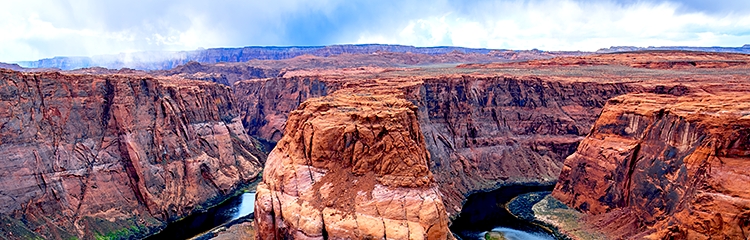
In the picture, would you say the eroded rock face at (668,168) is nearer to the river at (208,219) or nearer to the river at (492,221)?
the river at (492,221)

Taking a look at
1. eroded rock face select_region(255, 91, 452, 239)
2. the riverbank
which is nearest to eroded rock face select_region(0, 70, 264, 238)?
eroded rock face select_region(255, 91, 452, 239)

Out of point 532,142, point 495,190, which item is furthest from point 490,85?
point 495,190

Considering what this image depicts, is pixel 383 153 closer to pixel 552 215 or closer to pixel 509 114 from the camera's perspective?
pixel 552 215

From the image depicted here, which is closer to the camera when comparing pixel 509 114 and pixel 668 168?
pixel 668 168

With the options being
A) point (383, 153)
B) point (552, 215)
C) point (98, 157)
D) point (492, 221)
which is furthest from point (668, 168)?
point (98, 157)

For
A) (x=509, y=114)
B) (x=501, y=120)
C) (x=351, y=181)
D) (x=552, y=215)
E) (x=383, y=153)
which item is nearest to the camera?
(x=351, y=181)

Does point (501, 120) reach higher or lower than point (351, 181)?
lower

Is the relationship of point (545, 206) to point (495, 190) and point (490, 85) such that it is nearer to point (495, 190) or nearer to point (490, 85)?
point (495, 190)

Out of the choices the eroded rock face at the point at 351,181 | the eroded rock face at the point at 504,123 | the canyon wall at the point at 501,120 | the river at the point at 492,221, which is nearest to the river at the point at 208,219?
the eroded rock face at the point at 351,181

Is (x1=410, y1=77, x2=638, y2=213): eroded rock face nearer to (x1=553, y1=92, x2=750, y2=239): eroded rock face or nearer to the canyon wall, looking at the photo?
the canyon wall
